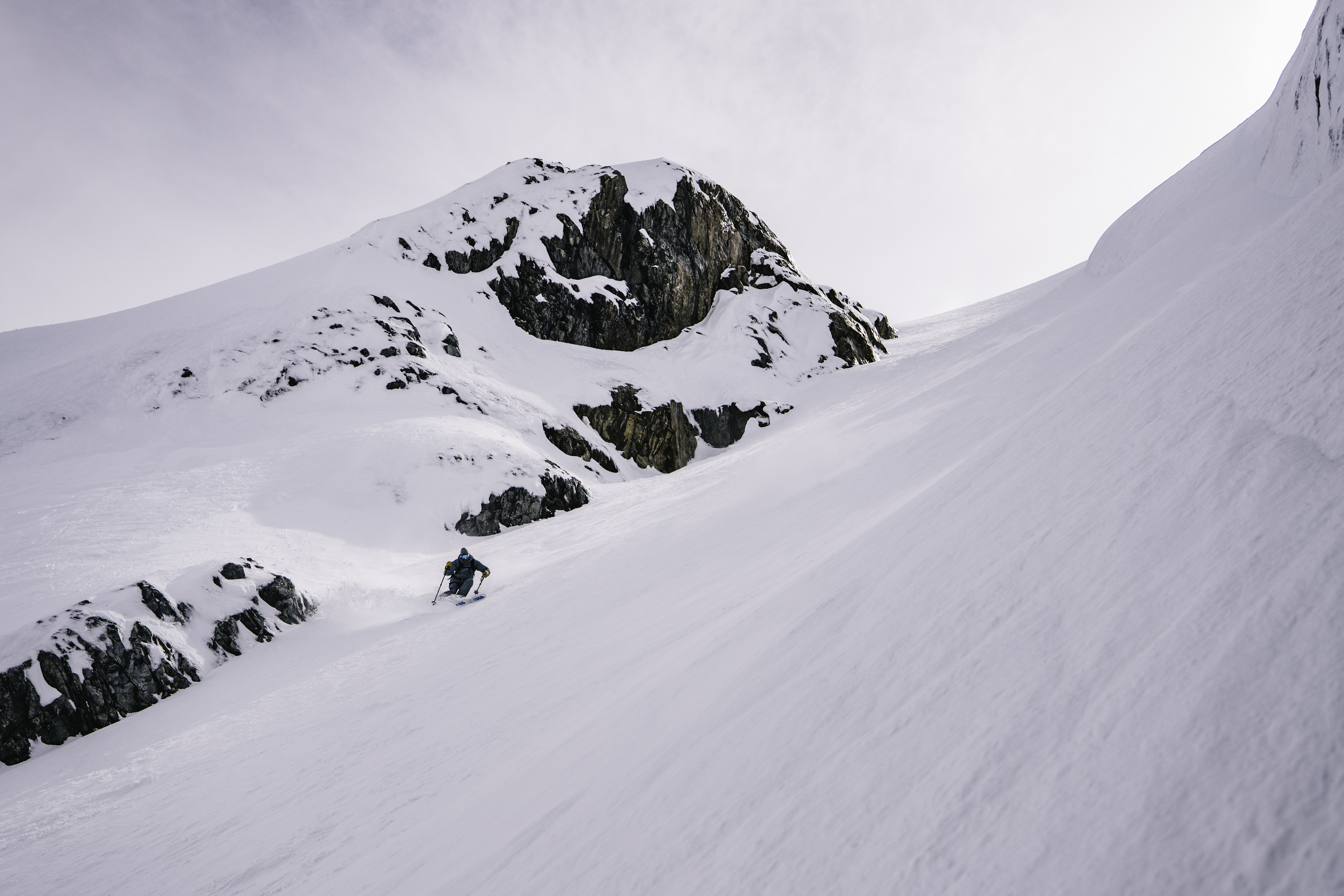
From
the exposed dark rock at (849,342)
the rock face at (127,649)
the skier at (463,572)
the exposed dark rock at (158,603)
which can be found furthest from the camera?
the exposed dark rock at (849,342)

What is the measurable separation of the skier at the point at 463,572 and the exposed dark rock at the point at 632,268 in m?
24.0

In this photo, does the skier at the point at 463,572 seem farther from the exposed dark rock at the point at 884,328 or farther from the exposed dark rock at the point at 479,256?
the exposed dark rock at the point at 884,328

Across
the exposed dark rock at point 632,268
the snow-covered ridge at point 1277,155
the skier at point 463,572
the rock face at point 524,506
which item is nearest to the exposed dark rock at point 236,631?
the skier at point 463,572

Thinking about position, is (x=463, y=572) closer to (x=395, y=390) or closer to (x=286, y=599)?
(x=286, y=599)

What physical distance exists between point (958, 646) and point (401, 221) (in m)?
38.8

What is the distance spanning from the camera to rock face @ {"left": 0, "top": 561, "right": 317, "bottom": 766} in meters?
7.14

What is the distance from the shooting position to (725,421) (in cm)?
3022

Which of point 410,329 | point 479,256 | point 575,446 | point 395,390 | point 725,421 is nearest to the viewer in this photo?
point 395,390

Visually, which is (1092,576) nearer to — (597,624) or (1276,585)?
(1276,585)

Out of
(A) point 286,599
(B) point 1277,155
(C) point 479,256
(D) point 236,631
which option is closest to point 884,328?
(C) point 479,256

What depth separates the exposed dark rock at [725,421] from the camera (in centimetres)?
2989

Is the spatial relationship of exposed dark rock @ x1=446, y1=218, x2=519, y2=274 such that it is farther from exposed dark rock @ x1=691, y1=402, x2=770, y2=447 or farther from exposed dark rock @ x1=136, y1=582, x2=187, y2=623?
exposed dark rock @ x1=136, y1=582, x2=187, y2=623

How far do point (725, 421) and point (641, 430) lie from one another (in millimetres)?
5392

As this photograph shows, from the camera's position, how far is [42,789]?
19.6 ft
